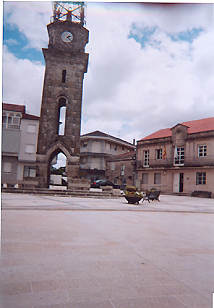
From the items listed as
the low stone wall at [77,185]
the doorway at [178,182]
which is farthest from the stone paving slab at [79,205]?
the doorway at [178,182]

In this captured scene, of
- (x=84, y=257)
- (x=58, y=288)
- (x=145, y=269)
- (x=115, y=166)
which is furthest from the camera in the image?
(x=115, y=166)

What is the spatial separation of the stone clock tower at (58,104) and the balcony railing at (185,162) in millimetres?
11432

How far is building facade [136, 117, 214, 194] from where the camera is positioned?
22.6 m

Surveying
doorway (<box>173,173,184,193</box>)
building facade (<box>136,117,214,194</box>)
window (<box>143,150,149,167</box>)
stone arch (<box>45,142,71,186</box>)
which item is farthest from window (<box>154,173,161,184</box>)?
stone arch (<box>45,142,71,186</box>)

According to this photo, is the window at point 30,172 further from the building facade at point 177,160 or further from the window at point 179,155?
the window at point 179,155

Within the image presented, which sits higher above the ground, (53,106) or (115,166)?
(53,106)

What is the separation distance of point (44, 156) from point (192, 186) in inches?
654

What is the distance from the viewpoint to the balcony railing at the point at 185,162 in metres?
23.4

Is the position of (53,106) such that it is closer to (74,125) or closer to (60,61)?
(74,125)

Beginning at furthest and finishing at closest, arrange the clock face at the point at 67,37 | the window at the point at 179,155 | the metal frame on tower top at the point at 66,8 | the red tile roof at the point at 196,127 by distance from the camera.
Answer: the window at the point at 179,155 < the clock face at the point at 67,37 < the red tile roof at the point at 196,127 < the metal frame on tower top at the point at 66,8

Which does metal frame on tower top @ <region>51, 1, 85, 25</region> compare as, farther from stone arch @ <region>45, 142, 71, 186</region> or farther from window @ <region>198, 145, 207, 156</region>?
window @ <region>198, 145, 207, 156</region>

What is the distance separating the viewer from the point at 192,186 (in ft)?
92.0

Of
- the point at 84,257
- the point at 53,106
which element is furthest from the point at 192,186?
the point at 84,257

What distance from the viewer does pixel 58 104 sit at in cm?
1975
